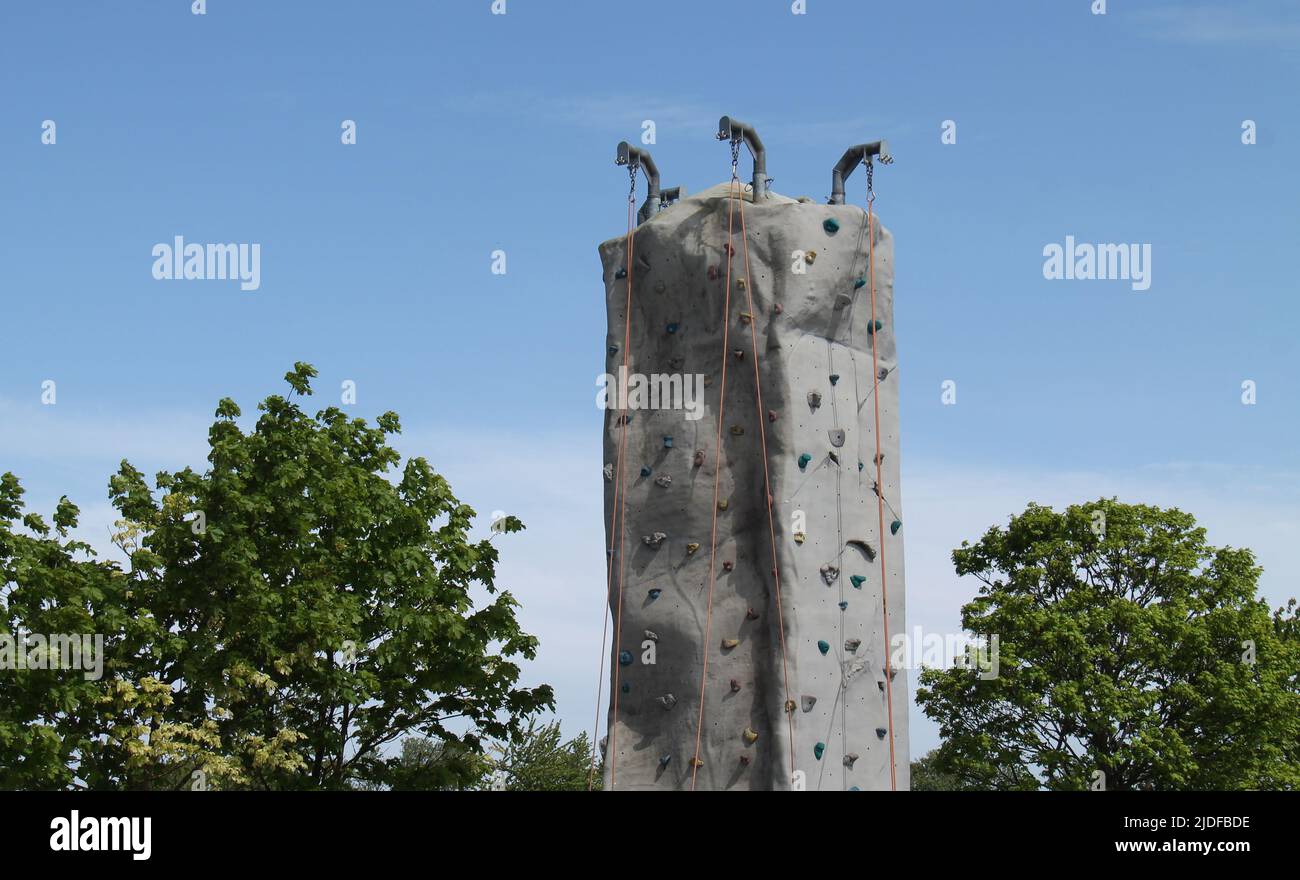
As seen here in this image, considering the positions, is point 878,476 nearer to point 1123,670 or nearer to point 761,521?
point 761,521

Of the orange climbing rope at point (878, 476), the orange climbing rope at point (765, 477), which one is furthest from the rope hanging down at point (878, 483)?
the orange climbing rope at point (765, 477)

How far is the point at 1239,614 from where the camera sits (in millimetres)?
28656

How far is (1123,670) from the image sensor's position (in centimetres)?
2850

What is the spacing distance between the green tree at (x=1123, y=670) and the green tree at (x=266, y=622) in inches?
388

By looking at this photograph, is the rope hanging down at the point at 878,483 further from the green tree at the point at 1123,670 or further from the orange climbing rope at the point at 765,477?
the green tree at the point at 1123,670

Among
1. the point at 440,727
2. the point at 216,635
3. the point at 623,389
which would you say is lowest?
the point at 440,727

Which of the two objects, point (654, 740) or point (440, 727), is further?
point (440, 727)

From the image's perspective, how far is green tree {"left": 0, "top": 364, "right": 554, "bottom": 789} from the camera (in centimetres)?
2212

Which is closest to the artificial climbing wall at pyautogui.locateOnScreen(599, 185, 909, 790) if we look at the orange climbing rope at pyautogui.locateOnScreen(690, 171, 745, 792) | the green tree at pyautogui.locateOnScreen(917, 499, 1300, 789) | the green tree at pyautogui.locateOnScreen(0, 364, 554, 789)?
the orange climbing rope at pyautogui.locateOnScreen(690, 171, 745, 792)

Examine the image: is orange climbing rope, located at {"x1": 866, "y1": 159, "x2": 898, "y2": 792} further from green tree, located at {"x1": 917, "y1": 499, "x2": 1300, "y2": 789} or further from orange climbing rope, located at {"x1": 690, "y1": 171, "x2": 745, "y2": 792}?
green tree, located at {"x1": 917, "y1": 499, "x2": 1300, "y2": 789}
